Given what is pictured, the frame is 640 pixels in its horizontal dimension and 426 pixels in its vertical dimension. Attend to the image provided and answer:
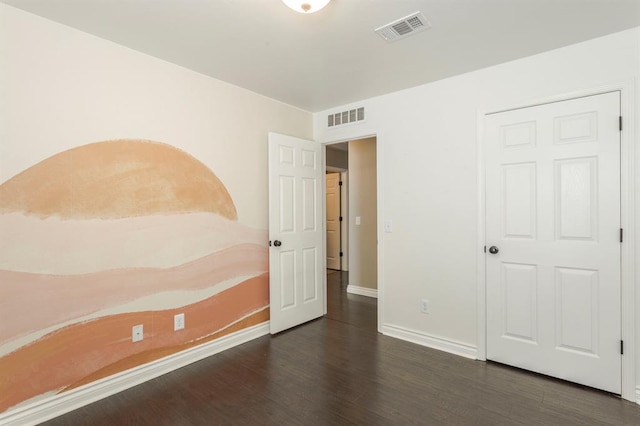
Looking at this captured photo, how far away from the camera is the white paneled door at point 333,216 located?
6465 millimetres

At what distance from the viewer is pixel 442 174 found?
298 cm

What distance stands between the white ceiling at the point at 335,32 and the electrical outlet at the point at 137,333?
214 cm

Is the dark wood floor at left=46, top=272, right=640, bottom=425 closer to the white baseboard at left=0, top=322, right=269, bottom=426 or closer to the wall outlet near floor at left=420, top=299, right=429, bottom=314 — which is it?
the white baseboard at left=0, top=322, right=269, bottom=426

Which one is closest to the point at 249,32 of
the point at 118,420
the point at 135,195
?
the point at 135,195

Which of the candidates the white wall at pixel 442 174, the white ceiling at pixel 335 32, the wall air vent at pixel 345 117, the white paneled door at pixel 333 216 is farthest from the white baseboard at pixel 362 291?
the white ceiling at pixel 335 32

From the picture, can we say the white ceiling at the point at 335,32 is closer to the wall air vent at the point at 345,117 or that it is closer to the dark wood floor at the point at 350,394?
the wall air vent at the point at 345,117

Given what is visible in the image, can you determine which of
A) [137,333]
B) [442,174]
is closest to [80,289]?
[137,333]

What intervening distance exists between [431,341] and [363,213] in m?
2.25

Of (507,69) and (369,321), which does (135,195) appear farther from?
(507,69)

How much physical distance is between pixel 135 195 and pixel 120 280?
2.11ft

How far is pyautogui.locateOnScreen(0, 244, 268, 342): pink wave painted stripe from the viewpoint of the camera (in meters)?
1.90

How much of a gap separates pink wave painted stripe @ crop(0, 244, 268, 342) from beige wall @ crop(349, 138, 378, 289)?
2.48m

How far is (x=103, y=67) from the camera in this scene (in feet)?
7.41

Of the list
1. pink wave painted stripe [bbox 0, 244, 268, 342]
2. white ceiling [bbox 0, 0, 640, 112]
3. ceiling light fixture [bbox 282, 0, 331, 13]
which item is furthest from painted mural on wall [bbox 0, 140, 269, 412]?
ceiling light fixture [bbox 282, 0, 331, 13]
